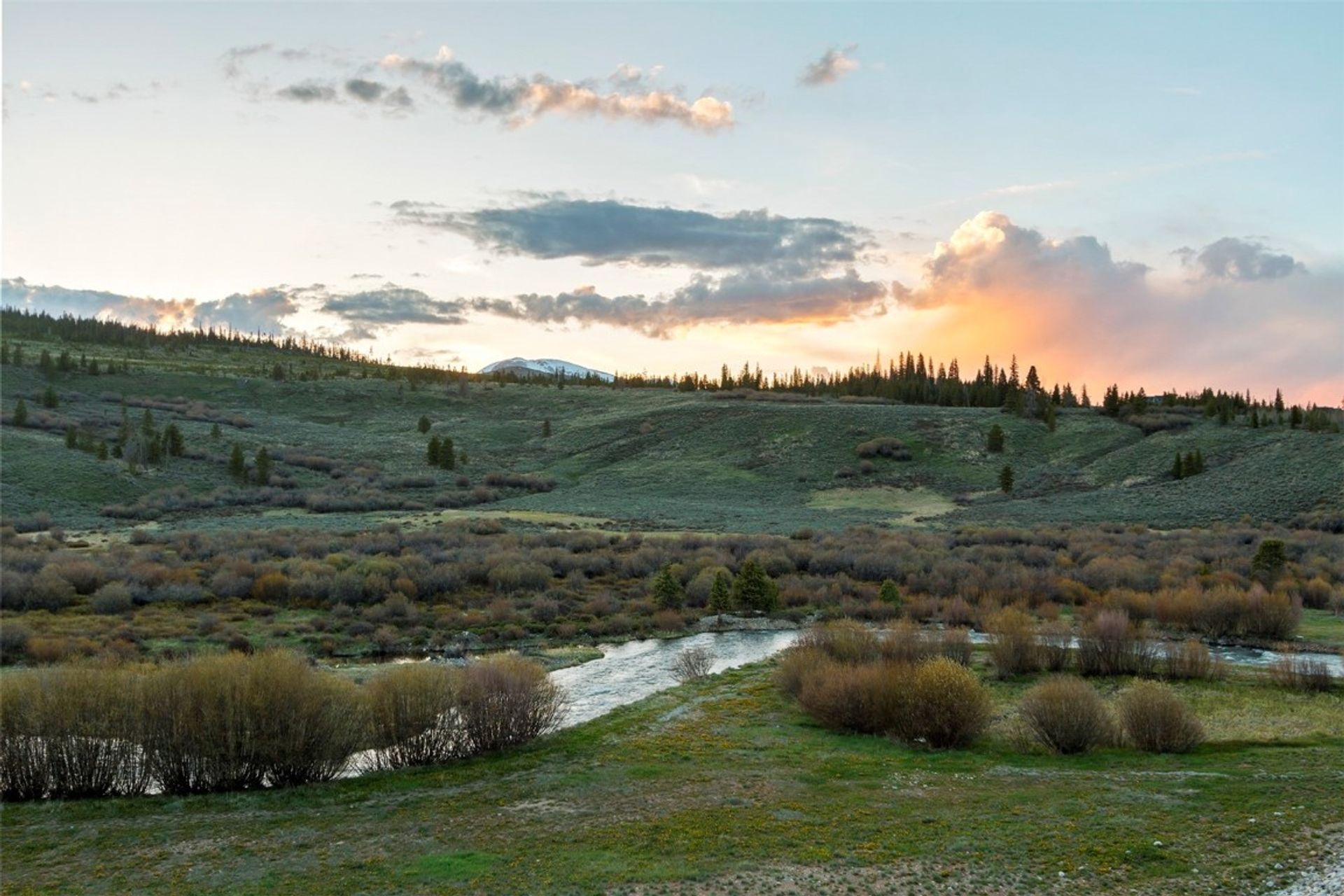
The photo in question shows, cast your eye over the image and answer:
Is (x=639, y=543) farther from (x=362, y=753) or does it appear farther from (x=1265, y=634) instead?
(x=362, y=753)

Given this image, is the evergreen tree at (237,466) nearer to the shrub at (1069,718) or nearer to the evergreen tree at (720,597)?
the evergreen tree at (720,597)

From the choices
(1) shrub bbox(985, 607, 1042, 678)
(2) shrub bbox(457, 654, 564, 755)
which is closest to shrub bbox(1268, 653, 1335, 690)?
(1) shrub bbox(985, 607, 1042, 678)

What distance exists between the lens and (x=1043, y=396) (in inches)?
5022

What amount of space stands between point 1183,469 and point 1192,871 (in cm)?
8563

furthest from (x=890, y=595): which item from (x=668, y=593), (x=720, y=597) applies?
(x=668, y=593)

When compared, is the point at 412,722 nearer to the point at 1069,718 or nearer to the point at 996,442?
the point at 1069,718

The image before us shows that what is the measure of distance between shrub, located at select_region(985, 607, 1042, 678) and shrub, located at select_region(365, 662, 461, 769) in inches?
652

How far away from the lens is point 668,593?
42438mm

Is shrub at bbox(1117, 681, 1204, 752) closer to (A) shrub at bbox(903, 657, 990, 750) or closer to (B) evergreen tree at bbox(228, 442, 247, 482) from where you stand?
(A) shrub at bbox(903, 657, 990, 750)

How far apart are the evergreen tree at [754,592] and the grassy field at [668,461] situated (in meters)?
24.3

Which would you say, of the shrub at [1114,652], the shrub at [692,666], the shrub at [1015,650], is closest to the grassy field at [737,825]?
the shrub at [1114,652]

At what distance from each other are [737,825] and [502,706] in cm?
703

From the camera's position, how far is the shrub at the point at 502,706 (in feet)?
67.6

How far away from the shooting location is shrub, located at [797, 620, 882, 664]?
27.3 m
